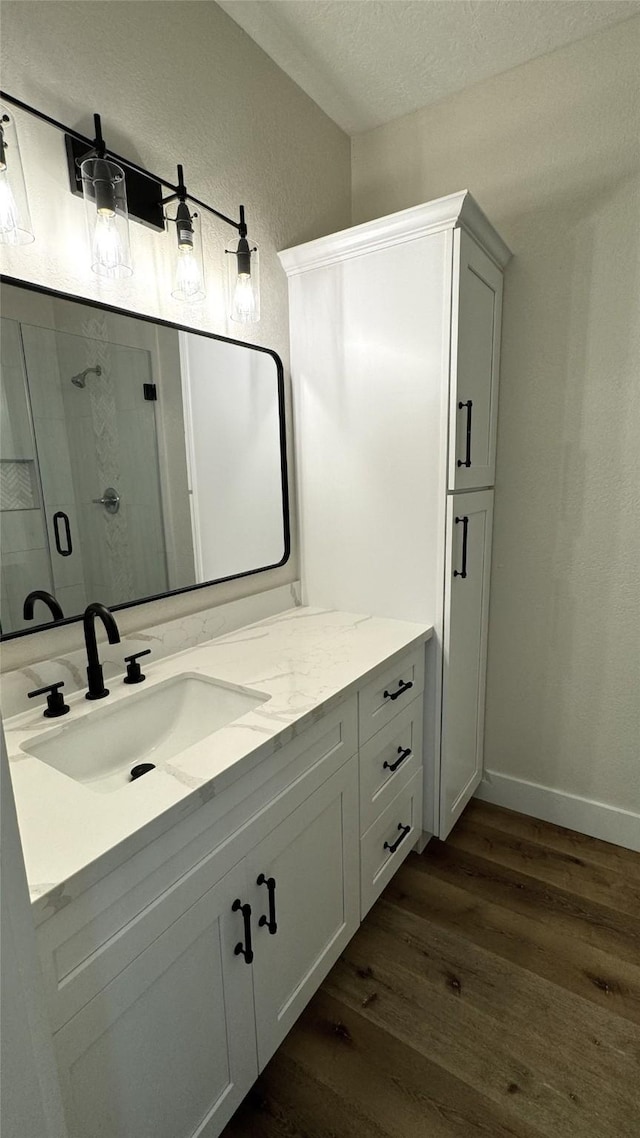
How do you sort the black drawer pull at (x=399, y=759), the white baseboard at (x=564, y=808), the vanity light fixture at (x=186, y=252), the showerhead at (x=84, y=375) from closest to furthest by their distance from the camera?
the showerhead at (x=84, y=375) → the vanity light fixture at (x=186, y=252) → the black drawer pull at (x=399, y=759) → the white baseboard at (x=564, y=808)

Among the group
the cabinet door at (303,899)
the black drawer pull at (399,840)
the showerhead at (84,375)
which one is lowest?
the black drawer pull at (399,840)

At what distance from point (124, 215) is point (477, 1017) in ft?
6.80

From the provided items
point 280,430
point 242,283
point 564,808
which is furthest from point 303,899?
point 242,283

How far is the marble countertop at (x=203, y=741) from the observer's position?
74 cm

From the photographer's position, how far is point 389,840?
160cm

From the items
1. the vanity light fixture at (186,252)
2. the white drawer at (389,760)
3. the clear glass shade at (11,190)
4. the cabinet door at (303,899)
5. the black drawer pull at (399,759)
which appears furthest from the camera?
the black drawer pull at (399,759)

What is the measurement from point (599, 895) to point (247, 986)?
1.26m

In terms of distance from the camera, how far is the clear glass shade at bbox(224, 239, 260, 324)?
150 centimetres

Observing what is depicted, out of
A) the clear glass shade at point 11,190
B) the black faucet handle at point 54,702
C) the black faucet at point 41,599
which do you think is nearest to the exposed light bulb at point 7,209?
the clear glass shade at point 11,190

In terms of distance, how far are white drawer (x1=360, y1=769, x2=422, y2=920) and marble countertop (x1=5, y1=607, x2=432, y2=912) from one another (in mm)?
496

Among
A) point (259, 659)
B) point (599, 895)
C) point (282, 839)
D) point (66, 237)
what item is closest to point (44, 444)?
point (66, 237)

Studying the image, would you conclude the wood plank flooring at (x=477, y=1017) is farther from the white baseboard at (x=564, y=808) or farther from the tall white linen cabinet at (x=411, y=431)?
the tall white linen cabinet at (x=411, y=431)

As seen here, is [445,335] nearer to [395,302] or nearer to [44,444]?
[395,302]

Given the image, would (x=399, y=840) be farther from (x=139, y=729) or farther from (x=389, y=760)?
(x=139, y=729)
